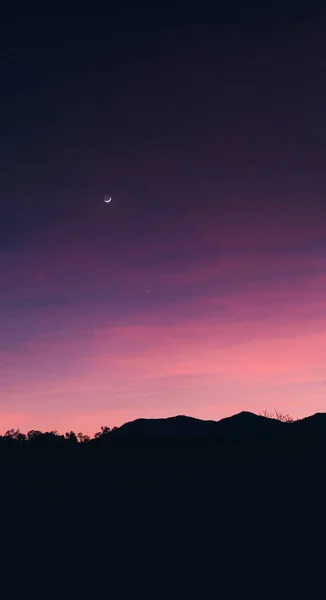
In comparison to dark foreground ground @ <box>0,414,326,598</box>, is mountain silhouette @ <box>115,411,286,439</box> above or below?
above

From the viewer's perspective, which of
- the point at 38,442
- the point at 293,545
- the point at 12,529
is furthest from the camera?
the point at 38,442

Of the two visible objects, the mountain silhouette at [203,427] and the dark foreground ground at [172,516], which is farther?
the mountain silhouette at [203,427]

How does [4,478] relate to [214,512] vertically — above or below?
above

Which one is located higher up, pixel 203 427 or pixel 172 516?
pixel 203 427

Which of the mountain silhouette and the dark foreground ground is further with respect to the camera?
the mountain silhouette

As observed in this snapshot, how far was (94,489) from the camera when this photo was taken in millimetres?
29328

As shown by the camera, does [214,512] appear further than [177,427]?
No

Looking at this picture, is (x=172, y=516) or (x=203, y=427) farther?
(x=203, y=427)

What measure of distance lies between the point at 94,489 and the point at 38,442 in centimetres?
1270

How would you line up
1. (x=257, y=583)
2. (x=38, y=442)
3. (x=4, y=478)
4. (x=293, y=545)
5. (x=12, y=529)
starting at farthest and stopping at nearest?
(x=38, y=442), (x=4, y=478), (x=12, y=529), (x=293, y=545), (x=257, y=583)

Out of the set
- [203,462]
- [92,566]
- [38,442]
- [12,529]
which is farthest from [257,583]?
[38,442]

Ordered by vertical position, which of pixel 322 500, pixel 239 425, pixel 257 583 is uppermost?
pixel 239 425

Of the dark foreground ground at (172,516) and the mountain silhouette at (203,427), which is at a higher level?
the mountain silhouette at (203,427)

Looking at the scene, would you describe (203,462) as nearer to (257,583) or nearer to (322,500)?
(322,500)
